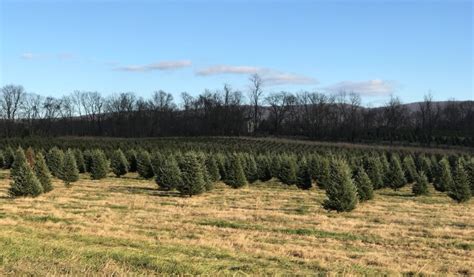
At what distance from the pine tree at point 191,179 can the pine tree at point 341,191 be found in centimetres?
826

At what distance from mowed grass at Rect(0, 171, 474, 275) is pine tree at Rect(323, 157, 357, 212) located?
1.56 feet

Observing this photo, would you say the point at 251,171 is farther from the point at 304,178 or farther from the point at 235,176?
the point at 235,176

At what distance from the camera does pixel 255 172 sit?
41219 millimetres

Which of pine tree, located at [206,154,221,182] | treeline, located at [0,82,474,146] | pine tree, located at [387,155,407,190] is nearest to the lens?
pine tree, located at [387,155,407,190]

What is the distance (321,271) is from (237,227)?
7566 millimetres

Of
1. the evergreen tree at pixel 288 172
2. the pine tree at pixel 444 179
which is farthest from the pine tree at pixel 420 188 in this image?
the evergreen tree at pixel 288 172

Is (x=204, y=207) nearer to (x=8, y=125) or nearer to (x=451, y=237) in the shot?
(x=451, y=237)

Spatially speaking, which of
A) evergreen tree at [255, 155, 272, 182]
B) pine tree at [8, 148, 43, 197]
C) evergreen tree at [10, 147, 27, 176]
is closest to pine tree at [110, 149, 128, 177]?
evergreen tree at [10, 147, 27, 176]

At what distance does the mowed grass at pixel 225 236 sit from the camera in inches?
335

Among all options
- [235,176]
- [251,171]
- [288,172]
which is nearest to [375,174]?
[288,172]

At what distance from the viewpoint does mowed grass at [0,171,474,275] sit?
8.51 m

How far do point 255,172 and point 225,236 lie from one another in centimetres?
2647

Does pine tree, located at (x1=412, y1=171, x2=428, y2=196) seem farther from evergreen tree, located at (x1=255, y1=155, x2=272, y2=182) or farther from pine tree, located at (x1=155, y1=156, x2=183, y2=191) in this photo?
pine tree, located at (x1=155, y1=156, x2=183, y2=191)

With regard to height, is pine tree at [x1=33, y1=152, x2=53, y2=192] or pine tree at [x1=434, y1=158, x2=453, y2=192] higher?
pine tree at [x1=33, y1=152, x2=53, y2=192]
